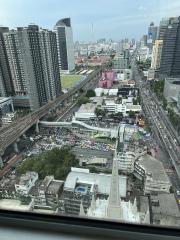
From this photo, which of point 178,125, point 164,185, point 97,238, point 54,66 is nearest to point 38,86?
point 54,66

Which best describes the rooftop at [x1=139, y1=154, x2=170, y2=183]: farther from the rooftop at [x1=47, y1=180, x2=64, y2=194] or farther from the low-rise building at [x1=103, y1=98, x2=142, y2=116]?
the low-rise building at [x1=103, y1=98, x2=142, y2=116]

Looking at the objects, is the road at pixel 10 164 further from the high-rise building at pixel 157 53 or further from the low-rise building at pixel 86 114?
the high-rise building at pixel 157 53

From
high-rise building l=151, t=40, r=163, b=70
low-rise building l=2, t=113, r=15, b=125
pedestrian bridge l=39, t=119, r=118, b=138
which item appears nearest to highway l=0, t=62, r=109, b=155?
low-rise building l=2, t=113, r=15, b=125

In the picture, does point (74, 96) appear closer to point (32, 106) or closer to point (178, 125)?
point (32, 106)

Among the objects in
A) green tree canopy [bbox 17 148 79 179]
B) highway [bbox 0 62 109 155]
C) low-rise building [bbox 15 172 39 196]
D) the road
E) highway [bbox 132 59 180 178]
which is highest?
low-rise building [bbox 15 172 39 196]

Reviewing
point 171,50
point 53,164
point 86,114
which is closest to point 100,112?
point 86,114

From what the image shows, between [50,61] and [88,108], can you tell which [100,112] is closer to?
[88,108]
